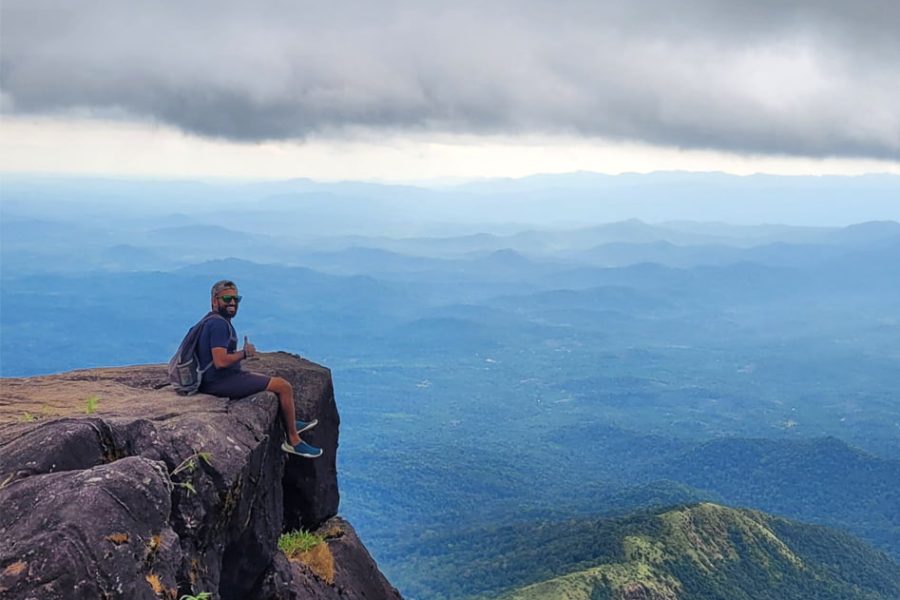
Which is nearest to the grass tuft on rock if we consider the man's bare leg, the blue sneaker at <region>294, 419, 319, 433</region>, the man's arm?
the man's bare leg

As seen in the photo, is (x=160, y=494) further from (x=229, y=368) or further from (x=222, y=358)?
(x=229, y=368)

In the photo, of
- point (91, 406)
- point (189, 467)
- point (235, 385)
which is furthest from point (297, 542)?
point (189, 467)

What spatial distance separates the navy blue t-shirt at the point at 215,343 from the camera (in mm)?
17906

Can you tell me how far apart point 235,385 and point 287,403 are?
135cm

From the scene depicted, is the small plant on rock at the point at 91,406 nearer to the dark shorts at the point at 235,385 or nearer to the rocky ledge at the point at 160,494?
the rocky ledge at the point at 160,494

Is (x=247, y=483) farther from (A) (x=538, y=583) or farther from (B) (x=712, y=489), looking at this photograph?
(B) (x=712, y=489)

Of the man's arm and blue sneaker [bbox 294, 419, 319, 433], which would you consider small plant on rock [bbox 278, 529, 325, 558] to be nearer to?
blue sneaker [bbox 294, 419, 319, 433]

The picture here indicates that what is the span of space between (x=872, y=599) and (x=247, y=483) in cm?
8065

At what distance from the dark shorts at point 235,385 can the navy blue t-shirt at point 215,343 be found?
0.12 meters

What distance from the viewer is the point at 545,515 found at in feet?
351

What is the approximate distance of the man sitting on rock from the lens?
59.3 ft

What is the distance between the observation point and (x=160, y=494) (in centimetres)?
1262

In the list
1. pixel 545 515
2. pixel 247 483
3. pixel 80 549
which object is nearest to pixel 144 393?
pixel 247 483

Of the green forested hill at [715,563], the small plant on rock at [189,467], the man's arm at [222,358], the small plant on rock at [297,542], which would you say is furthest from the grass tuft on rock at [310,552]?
the green forested hill at [715,563]
